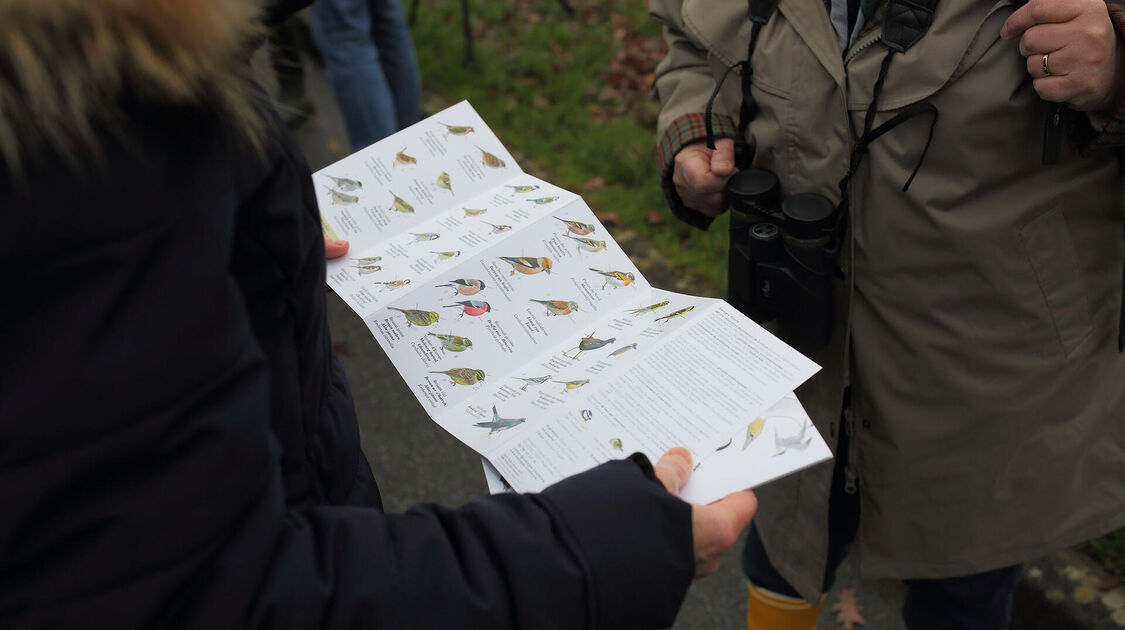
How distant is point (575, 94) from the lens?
4621 millimetres

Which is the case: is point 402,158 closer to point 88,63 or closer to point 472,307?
point 472,307

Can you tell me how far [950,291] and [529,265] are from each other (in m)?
0.71

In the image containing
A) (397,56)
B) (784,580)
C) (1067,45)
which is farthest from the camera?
(397,56)

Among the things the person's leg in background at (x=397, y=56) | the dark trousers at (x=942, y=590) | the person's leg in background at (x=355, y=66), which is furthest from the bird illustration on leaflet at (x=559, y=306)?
the person's leg in background at (x=397, y=56)

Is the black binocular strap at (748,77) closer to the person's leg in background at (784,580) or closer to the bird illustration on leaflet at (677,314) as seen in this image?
the bird illustration on leaflet at (677,314)

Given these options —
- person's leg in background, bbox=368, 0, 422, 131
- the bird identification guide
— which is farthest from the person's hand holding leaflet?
person's leg in background, bbox=368, 0, 422, 131

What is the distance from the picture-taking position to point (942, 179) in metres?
1.34

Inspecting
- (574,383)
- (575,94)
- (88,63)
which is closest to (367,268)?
(574,383)

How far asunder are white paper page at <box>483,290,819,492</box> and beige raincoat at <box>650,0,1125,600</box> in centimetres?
40

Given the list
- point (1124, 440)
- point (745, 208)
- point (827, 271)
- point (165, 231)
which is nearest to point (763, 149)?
point (745, 208)

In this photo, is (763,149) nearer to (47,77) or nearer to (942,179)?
(942,179)

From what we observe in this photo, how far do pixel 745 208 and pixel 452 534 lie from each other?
2.98 ft

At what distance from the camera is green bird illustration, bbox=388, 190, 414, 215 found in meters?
1.47

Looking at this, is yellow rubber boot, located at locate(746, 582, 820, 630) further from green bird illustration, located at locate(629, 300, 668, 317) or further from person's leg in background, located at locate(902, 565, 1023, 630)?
green bird illustration, located at locate(629, 300, 668, 317)
